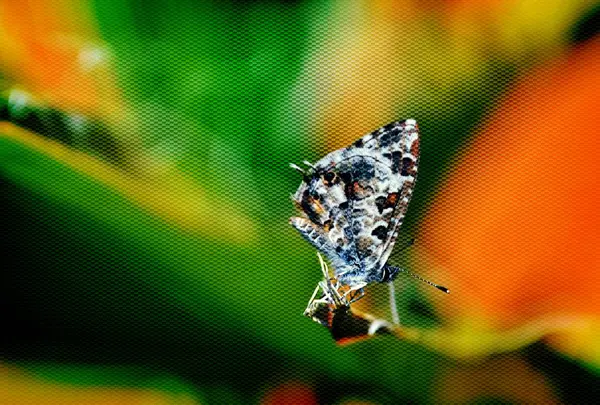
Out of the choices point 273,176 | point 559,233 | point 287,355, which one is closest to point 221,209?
point 273,176

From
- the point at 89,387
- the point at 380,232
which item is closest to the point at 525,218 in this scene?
the point at 380,232

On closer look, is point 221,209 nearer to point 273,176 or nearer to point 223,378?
point 273,176

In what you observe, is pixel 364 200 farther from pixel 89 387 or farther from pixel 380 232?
pixel 89 387

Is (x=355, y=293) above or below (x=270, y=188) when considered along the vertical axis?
below

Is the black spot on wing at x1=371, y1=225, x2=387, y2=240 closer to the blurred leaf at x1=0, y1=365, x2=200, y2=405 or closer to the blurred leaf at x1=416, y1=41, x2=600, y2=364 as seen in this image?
the blurred leaf at x1=416, y1=41, x2=600, y2=364

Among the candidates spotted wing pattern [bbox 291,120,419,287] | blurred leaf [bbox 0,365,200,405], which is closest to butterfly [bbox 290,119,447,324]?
spotted wing pattern [bbox 291,120,419,287]

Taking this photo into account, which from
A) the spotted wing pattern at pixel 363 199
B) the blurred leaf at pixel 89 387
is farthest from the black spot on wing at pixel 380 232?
the blurred leaf at pixel 89 387
